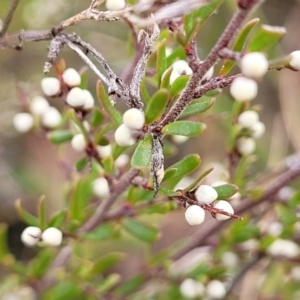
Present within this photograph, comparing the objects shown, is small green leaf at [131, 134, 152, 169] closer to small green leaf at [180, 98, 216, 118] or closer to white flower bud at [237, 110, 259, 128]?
small green leaf at [180, 98, 216, 118]

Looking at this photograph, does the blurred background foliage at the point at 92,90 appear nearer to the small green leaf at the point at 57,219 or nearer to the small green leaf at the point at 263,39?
the small green leaf at the point at 57,219

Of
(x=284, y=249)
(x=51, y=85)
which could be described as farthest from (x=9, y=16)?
(x=284, y=249)

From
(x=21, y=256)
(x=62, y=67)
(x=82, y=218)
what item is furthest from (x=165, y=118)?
(x=21, y=256)

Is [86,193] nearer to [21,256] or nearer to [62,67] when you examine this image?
[62,67]

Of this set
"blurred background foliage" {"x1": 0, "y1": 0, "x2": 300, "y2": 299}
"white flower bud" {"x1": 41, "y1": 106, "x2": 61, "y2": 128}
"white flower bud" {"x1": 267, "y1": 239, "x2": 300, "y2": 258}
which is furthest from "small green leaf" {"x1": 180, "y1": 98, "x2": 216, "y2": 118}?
"blurred background foliage" {"x1": 0, "y1": 0, "x2": 300, "y2": 299}

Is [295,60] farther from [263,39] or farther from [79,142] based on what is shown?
[79,142]
